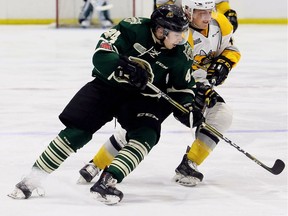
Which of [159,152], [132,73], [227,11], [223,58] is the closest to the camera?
[132,73]

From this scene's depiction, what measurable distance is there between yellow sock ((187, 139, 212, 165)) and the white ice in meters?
0.10

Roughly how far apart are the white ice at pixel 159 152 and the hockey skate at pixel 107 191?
31 millimetres

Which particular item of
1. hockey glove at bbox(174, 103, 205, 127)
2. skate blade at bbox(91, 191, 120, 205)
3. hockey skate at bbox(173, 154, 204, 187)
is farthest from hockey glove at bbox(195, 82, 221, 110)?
skate blade at bbox(91, 191, 120, 205)

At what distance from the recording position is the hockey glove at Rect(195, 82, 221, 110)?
351 cm

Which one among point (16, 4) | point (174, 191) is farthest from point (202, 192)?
A: point (16, 4)


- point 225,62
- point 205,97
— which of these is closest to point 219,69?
point 225,62

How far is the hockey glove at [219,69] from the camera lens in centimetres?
373

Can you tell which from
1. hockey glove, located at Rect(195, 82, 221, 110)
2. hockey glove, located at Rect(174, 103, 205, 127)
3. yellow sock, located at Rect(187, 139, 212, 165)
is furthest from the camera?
yellow sock, located at Rect(187, 139, 212, 165)

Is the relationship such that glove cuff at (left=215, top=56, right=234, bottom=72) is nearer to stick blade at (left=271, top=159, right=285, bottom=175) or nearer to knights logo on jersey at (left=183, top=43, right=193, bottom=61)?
knights logo on jersey at (left=183, top=43, right=193, bottom=61)

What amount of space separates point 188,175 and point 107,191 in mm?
563

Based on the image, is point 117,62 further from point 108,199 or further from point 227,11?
point 227,11

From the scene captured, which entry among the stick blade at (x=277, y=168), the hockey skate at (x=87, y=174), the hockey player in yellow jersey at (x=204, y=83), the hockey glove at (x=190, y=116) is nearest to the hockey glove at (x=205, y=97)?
the hockey player in yellow jersey at (x=204, y=83)

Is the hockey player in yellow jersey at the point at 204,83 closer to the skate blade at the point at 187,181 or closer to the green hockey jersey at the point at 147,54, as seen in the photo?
the skate blade at the point at 187,181

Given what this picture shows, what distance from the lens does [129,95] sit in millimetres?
3316
